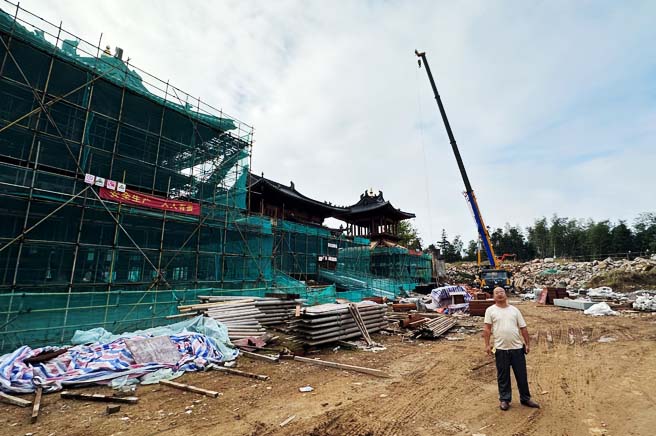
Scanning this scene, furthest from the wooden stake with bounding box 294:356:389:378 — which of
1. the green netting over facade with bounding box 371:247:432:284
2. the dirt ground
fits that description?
the green netting over facade with bounding box 371:247:432:284

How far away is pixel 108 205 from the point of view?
11.7 m

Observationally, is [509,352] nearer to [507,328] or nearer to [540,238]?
[507,328]

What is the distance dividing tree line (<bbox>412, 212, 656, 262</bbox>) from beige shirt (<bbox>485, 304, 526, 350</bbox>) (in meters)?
56.6

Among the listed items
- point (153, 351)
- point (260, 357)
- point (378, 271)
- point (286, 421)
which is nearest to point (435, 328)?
point (260, 357)

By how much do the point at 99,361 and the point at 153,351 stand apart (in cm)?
96

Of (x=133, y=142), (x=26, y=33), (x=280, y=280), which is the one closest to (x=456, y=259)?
(x=280, y=280)

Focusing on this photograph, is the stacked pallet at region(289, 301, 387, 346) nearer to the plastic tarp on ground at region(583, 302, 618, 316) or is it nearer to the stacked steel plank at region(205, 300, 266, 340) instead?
the stacked steel plank at region(205, 300, 266, 340)

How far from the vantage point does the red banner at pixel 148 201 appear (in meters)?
11.4

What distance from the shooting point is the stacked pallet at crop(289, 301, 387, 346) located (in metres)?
8.34

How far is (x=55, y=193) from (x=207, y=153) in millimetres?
7916

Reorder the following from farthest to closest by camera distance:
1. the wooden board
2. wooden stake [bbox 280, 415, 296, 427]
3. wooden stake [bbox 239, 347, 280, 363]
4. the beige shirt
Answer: wooden stake [bbox 239, 347, 280, 363]
the wooden board
the beige shirt
wooden stake [bbox 280, 415, 296, 427]

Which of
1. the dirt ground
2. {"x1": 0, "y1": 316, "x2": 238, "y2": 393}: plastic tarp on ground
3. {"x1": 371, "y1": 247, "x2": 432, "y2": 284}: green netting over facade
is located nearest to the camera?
the dirt ground

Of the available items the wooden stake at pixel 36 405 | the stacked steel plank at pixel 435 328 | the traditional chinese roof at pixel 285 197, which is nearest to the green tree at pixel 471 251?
the traditional chinese roof at pixel 285 197

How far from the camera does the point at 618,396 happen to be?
4.86m
